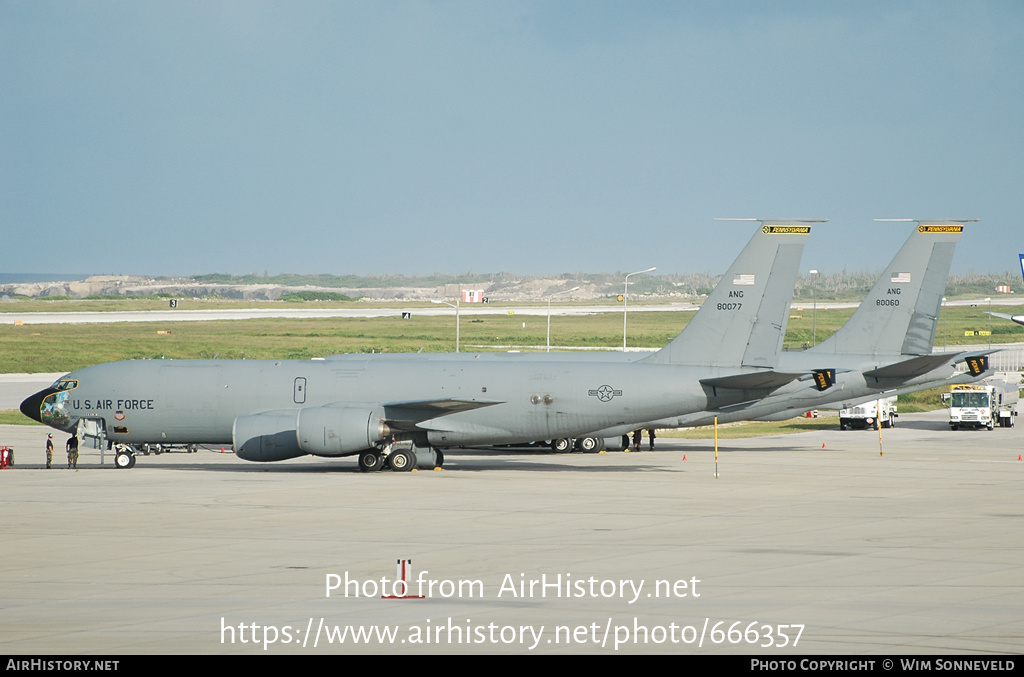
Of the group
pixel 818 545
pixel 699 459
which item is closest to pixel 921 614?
pixel 818 545

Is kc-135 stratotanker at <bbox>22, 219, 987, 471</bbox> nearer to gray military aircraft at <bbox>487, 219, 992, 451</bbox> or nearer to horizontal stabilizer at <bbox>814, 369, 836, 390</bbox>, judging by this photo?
horizontal stabilizer at <bbox>814, 369, 836, 390</bbox>

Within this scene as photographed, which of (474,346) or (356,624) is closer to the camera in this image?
(356,624)

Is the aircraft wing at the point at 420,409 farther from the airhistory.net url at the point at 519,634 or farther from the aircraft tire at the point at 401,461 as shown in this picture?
the airhistory.net url at the point at 519,634

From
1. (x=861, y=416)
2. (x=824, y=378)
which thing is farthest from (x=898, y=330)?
(x=861, y=416)

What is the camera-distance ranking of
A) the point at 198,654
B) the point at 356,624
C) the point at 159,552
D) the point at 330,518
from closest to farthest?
the point at 198,654 → the point at 356,624 → the point at 159,552 → the point at 330,518

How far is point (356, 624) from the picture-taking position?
1680 cm

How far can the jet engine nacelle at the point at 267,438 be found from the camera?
134 feet

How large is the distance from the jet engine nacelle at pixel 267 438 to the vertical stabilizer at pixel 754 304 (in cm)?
1447

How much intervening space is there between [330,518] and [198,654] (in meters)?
14.6

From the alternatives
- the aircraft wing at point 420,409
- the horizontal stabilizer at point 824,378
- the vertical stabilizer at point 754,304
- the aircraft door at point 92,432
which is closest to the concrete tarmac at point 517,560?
the aircraft door at point 92,432

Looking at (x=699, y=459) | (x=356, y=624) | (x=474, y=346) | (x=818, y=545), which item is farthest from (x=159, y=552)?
(x=474, y=346)

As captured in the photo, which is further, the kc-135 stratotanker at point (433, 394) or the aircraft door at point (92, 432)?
the aircraft door at point (92, 432)

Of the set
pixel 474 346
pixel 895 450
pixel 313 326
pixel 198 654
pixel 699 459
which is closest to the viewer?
pixel 198 654
